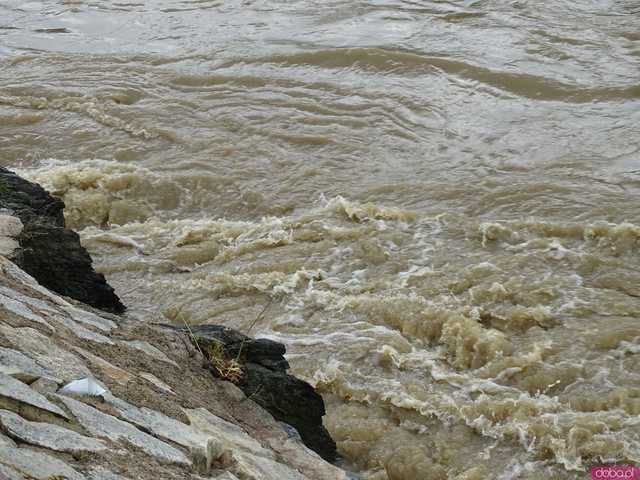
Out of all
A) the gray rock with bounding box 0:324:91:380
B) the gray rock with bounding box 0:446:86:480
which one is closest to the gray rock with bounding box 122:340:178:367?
the gray rock with bounding box 0:324:91:380

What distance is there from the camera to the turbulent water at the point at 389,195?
238 inches

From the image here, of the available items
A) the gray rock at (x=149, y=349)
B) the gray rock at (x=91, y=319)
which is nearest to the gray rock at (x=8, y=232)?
the gray rock at (x=91, y=319)

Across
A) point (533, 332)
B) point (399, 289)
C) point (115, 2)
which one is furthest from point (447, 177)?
point (115, 2)

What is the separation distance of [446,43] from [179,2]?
6568mm

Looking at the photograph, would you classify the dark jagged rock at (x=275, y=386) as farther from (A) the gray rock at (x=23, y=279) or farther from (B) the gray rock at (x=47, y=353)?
(B) the gray rock at (x=47, y=353)

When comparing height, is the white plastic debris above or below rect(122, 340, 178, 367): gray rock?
above

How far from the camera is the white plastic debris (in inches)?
149

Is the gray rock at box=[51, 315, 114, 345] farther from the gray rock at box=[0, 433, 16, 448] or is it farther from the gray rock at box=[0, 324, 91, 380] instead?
the gray rock at box=[0, 433, 16, 448]

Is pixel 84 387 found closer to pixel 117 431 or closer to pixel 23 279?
pixel 117 431

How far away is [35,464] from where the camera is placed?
10.0ft

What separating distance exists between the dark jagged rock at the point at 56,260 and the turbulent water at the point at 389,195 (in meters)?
0.88

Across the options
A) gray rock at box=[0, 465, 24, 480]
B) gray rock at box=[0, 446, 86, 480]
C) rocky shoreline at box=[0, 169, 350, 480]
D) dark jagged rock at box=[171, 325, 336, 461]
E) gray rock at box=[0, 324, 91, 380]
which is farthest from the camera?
dark jagged rock at box=[171, 325, 336, 461]

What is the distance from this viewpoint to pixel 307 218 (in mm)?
8922

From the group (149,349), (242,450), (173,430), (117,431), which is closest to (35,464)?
(117,431)
